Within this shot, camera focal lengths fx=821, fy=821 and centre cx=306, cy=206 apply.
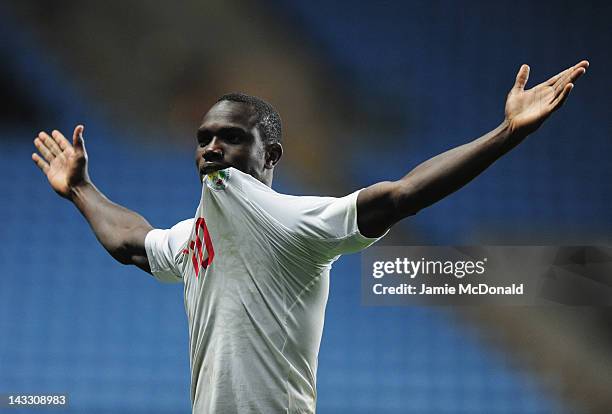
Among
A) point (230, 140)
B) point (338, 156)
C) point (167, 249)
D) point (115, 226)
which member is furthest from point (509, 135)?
point (338, 156)

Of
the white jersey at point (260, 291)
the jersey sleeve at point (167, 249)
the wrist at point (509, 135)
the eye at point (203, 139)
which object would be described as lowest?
the white jersey at point (260, 291)

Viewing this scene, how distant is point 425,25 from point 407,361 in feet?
4.48

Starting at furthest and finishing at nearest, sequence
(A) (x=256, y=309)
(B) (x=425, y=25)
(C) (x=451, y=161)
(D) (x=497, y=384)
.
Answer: (B) (x=425, y=25) → (D) (x=497, y=384) → (A) (x=256, y=309) → (C) (x=451, y=161)

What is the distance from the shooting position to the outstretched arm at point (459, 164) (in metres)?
1.15

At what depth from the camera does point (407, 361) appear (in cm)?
321

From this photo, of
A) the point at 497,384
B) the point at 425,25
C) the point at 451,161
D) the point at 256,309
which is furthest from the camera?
the point at 425,25

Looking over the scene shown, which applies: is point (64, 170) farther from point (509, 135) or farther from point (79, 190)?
point (509, 135)

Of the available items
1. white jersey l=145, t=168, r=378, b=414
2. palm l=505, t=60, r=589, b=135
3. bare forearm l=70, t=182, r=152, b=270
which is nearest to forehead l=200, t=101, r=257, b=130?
white jersey l=145, t=168, r=378, b=414

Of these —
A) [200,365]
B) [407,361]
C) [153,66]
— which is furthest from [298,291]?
[153,66]

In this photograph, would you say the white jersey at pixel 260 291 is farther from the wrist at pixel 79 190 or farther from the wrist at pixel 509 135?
the wrist at pixel 79 190

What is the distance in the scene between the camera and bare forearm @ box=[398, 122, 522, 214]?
1.15 m

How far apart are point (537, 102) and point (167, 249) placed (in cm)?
77

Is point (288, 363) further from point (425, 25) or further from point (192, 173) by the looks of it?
point (425, 25)

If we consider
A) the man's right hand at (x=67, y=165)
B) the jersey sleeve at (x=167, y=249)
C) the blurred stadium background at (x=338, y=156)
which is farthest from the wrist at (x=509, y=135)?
the blurred stadium background at (x=338, y=156)
